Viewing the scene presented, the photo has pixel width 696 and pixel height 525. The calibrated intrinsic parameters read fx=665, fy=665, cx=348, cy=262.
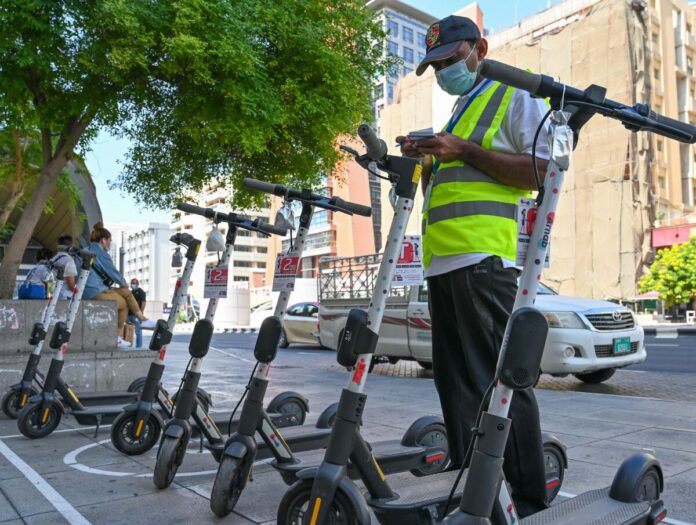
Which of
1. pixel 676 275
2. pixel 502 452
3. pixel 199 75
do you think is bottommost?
pixel 502 452

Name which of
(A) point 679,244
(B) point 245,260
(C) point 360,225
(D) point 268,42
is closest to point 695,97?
(A) point 679,244

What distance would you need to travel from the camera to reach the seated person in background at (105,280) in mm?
7887

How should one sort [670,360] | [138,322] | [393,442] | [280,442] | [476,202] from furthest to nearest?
[670,360], [138,322], [393,442], [280,442], [476,202]

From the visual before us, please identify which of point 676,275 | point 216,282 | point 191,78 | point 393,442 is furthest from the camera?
point 676,275

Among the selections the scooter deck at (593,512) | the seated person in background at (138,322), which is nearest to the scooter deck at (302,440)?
the scooter deck at (593,512)

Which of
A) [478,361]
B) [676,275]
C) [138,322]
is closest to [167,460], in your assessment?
[478,361]

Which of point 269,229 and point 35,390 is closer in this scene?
point 269,229

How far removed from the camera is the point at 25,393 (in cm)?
632

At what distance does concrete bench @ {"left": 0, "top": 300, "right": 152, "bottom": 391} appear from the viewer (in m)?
7.32

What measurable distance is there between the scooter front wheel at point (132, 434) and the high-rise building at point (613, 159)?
108 ft

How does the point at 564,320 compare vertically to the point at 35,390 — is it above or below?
above

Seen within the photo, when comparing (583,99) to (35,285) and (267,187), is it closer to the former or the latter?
(267,187)

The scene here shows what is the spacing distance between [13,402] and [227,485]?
415 centimetres

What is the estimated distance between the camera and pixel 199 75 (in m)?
Result: 7.78
